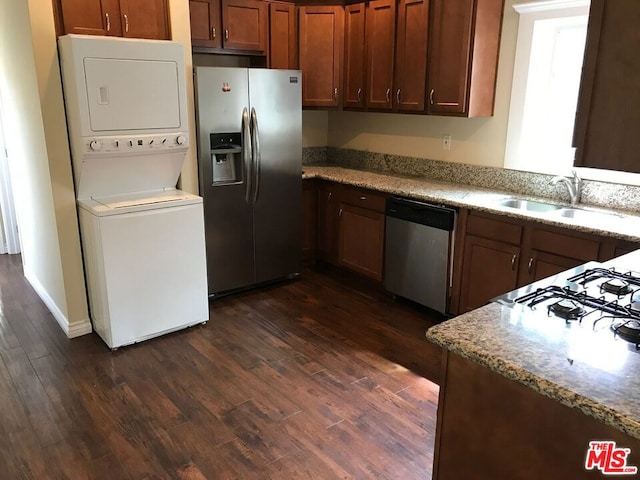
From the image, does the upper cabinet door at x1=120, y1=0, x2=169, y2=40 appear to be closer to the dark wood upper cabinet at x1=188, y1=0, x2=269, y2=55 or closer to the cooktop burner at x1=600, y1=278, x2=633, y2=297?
the dark wood upper cabinet at x1=188, y1=0, x2=269, y2=55

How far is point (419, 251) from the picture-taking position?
3.61 m

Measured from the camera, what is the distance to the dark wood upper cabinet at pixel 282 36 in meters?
4.07

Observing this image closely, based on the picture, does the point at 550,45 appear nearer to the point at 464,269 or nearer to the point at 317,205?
the point at 464,269

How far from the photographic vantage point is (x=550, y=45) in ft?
11.2

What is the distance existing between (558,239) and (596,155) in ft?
5.59

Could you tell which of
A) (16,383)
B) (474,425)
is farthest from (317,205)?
(474,425)

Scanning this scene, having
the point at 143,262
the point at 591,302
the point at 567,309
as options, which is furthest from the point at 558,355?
the point at 143,262

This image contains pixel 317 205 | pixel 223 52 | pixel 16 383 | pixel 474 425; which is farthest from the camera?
pixel 317 205

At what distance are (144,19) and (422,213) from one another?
7.11ft

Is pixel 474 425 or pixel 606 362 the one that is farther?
pixel 474 425

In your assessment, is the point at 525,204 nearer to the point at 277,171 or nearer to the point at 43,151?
the point at 277,171

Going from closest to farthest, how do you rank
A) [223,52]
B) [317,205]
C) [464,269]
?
[464,269] < [223,52] < [317,205]

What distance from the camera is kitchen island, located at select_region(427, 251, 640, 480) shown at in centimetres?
114

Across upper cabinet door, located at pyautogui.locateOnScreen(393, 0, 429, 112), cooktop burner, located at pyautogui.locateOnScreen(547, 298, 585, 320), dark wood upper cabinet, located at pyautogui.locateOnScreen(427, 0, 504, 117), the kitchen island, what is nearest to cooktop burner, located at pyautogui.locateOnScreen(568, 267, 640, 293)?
cooktop burner, located at pyautogui.locateOnScreen(547, 298, 585, 320)
